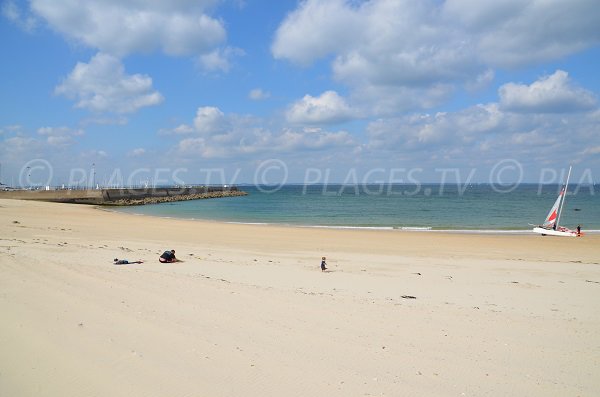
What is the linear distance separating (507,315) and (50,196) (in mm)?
83283

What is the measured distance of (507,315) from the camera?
329 inches

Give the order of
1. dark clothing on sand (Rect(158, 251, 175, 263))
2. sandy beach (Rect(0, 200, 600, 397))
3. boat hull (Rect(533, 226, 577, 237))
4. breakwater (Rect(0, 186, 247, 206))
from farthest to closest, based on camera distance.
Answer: breakwater (Rect(0, 186, 247, 206)) → boat hull (Rect(533, 226, 577, 237)) → dark clothing on sand (Rect(158, 251, 175, 263)) → sandy beach (Rect(0, 200, 600, 397))

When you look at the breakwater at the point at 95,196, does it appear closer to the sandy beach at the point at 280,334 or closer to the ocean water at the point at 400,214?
the ocean water at the point at 400,214

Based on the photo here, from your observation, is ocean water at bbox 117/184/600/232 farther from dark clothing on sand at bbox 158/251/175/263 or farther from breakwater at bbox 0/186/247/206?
dark clothing on sand at bbox 158/251/175/263

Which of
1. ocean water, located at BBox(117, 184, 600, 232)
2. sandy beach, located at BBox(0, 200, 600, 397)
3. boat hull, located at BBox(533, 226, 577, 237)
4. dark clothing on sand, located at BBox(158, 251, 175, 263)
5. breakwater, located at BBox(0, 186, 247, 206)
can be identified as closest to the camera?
sandy beach, located at BBox(0, 200, 600, 397)

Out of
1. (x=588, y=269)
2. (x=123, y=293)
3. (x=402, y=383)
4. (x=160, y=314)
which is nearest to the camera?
(x=402, y=383)

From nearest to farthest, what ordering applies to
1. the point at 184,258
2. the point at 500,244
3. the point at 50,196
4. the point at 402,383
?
the point at 402,383 < the point at 184,258 < the point at 500,244 < the point at 50,196

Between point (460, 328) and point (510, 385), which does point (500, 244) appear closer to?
point (460, 328)

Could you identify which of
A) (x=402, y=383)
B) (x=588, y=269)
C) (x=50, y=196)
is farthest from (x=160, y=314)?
(x=50, y=196)

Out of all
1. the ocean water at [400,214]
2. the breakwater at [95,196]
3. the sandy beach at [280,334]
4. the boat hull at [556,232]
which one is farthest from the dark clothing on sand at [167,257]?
the breakwater at [95,196]

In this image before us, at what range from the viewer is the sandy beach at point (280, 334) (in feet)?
15.5

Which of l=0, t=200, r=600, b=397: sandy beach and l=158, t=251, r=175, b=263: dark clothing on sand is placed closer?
l=0, t=200, r=600, b=397: sandy beach

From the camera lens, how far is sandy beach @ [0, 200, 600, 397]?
187 inches

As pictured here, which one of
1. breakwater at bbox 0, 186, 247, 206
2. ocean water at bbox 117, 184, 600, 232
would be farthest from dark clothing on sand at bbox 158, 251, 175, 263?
breakwater at bbox 0, 186, 247, 206
